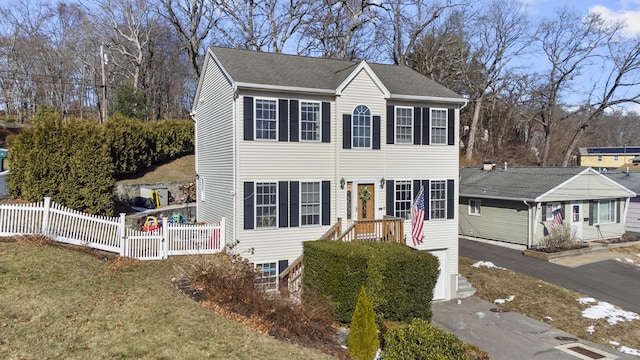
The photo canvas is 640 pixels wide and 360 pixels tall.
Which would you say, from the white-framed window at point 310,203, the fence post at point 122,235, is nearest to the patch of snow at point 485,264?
the white-framed window at point 310,203

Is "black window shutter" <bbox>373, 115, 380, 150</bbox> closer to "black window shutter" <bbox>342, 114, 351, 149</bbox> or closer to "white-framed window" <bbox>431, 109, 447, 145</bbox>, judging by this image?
"black window shutter" <bbox>342, 114, 351, 149</bbox>

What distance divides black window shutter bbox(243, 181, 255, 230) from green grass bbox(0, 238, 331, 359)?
11.9ft

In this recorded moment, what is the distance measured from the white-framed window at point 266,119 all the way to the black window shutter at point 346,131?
2.40m

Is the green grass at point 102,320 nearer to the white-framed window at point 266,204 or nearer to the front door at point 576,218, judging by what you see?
the white-framed window at point 266,204

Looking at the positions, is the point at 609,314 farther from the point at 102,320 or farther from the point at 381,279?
the point at 102,320

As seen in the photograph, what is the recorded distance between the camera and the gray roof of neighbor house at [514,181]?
23672 mm

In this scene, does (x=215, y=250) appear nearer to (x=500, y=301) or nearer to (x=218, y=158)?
(x=218, y=158)

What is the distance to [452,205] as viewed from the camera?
17.0 m

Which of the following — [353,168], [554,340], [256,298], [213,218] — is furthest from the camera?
[213,218]

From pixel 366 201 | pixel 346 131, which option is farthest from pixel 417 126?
pixel 366 201

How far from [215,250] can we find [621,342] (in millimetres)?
12778

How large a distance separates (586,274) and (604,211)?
31.9 feet

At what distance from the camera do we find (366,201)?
15578 millimetres

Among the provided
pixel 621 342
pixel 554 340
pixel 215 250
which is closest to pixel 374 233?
pixel 215 250
